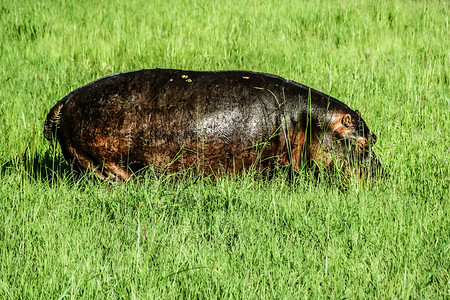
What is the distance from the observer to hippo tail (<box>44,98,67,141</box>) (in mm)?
3580

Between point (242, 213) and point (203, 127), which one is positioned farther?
point (203, 127)

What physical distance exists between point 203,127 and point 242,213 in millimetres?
690

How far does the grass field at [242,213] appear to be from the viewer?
2.21 meters

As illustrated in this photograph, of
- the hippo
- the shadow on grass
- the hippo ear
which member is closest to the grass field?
the shadow on grass

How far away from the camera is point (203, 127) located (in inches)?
131

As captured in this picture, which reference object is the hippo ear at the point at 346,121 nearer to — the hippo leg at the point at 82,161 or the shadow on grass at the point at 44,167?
the hippo leg at the point at 82,161

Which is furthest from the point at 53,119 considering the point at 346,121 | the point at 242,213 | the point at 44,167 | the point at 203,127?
the point at 346,121

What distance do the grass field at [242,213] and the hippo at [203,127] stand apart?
0.51 ft

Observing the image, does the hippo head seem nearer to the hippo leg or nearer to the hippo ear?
the hippo ear

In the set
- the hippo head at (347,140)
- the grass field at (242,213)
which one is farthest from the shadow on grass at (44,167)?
the hippo head at (347,140)

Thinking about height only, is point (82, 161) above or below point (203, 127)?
below

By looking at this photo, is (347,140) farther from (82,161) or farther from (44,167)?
(44,167)

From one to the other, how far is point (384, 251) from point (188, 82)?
5.70 feet

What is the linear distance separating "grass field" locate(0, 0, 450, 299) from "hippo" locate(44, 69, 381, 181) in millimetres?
154
